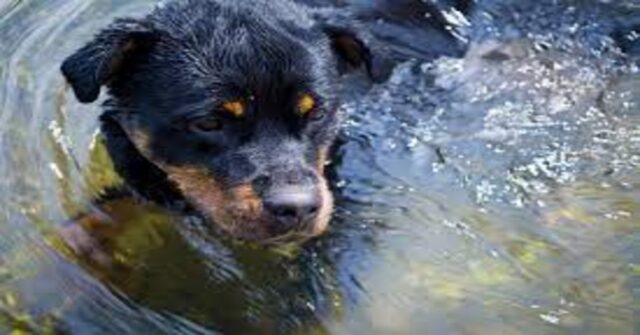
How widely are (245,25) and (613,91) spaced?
8.89ft

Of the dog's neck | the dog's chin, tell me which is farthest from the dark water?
the dog's chin

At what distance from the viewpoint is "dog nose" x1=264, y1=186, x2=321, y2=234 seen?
15.9 feet

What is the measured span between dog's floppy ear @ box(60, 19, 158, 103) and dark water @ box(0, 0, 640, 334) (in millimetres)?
903

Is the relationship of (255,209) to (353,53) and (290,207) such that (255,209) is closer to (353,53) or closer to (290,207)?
(290,207)

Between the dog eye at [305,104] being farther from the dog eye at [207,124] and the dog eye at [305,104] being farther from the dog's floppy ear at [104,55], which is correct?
the dog's floppy ear at [104,55]

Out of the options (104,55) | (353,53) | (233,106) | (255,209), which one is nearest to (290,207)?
(255,209)

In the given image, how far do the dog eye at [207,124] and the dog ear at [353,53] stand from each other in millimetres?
868

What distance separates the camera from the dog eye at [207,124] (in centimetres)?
515

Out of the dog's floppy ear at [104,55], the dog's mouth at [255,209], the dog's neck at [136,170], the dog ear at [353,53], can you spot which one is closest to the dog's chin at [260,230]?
the dog's mouth at [255,209]

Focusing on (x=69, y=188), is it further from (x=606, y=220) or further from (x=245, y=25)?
(x=606, y=220)

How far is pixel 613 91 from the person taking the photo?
694 centimetres

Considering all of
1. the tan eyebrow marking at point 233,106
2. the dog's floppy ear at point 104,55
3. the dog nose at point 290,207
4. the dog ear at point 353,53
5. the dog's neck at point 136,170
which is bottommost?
the dog's neck at point 136,170

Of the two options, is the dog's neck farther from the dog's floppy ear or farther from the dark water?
the dog's floppy ear

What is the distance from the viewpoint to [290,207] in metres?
4.84
